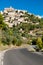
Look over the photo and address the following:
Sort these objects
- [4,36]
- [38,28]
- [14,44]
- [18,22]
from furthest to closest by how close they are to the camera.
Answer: [18,22] < [38,28] < [14,44] < [4,36]

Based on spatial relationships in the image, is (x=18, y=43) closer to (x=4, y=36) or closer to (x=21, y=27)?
(x=4, y=36)

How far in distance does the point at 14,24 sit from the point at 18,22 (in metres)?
9.49

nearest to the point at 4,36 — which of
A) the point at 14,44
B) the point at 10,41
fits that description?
the point at 10,41

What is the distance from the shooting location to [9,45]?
81750 millimetres

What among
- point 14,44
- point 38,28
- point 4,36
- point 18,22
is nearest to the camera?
point 4,36

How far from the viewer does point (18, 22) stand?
192625 millimetres

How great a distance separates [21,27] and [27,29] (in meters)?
4.53

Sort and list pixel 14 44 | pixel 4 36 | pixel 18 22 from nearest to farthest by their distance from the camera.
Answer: pixel 4 36
pixel 14 44
pixel 18 22

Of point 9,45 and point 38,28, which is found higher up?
point 38,28

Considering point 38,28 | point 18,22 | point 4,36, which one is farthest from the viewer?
point 18,22

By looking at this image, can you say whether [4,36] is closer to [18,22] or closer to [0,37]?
[0,37]

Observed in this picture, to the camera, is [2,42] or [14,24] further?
[14,24]

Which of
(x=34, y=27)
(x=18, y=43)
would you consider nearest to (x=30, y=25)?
(x=34, y=27)

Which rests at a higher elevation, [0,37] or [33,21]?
[33,21]
